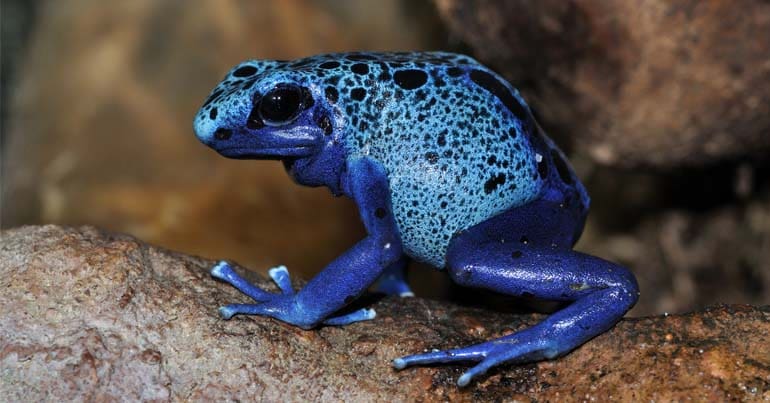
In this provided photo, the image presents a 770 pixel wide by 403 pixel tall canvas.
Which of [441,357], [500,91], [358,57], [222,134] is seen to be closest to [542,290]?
[441,357]

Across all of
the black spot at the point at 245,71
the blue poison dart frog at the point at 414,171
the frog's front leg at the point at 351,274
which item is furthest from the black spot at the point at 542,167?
the black spot at the point at 245,71

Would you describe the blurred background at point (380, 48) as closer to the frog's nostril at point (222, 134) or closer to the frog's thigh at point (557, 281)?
the frog's thigh at point (557, 281)

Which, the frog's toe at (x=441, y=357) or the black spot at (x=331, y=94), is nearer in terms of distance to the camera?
the frog's toe at (x=441, y=357)

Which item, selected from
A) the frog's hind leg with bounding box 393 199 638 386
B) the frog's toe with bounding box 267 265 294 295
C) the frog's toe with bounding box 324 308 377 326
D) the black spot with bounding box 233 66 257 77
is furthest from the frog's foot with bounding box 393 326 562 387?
the black spot with bounding box 233 66 257 77

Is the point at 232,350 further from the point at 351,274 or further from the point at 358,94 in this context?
the point at 358,94

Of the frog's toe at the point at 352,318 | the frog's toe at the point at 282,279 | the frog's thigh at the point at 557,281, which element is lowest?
the frog's toe at the point at 352,318

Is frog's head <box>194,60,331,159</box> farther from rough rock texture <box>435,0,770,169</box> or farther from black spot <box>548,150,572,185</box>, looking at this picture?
rough rock texture <box>435,0,770,169</box>

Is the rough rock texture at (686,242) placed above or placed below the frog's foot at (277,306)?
below

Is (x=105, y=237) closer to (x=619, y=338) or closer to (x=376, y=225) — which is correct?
(x=376, y=225)
